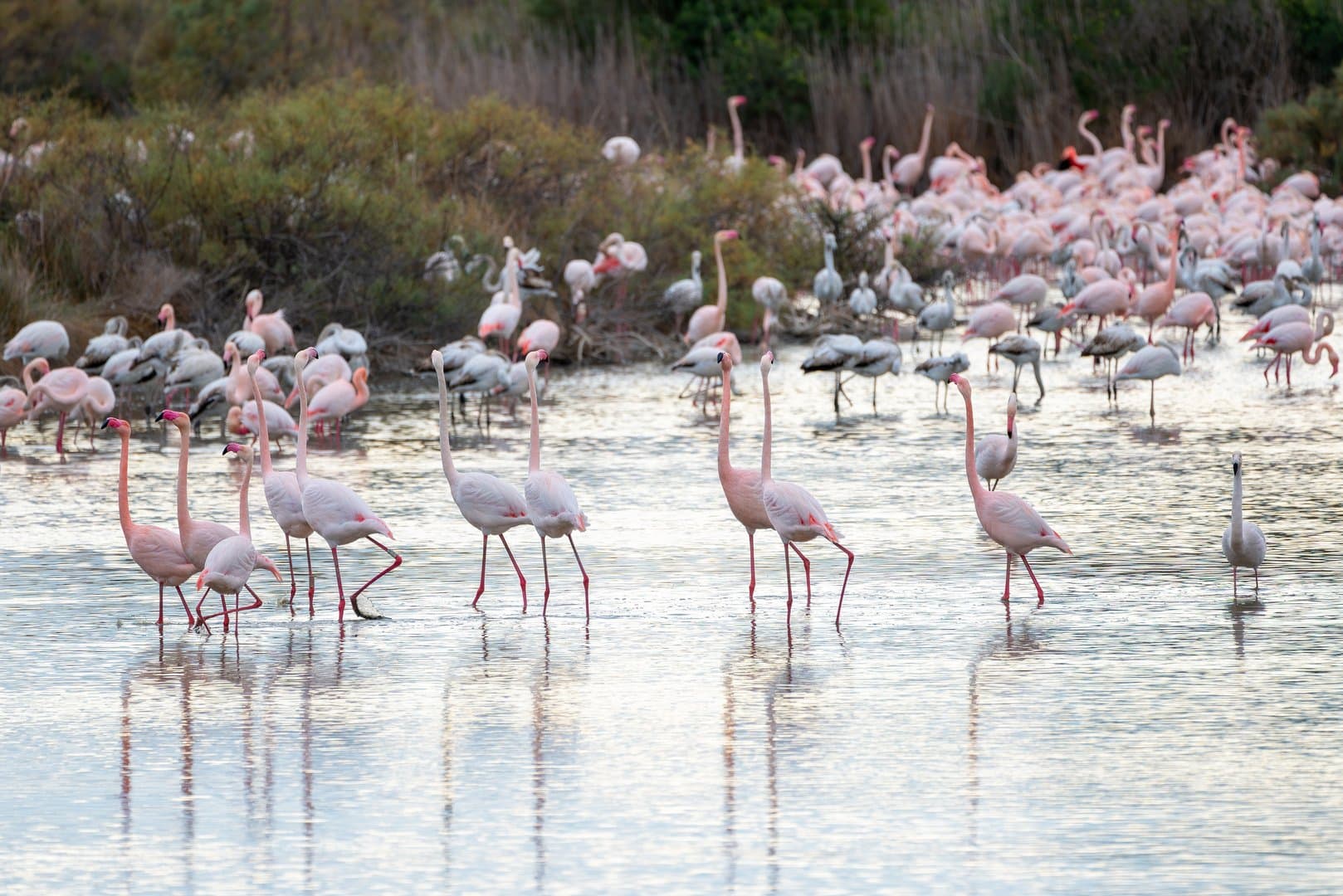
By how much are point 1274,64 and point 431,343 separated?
20970mm

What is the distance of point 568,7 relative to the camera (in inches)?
1475

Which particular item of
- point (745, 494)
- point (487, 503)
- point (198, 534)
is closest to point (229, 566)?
point (198, 534)

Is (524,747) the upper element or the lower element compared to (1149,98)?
lower

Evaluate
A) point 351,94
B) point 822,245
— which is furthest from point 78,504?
point 822,245

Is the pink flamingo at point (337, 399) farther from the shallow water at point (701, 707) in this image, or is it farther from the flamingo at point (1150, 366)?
the flamingo at point (1150, 366)

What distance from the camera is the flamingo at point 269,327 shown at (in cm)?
1602

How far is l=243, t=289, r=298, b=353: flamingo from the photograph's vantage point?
16.0 meters

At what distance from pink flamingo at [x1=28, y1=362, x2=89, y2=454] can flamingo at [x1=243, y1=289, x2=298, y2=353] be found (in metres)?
2.67

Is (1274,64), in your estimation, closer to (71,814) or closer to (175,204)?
(175,204)

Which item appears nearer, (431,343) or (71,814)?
(71,814)

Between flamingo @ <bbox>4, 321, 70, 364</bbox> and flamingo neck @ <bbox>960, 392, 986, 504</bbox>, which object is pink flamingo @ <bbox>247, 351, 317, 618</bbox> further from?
flamingo @ <bbox>4, 321, 70, 364</bbox>

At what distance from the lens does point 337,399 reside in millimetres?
13547

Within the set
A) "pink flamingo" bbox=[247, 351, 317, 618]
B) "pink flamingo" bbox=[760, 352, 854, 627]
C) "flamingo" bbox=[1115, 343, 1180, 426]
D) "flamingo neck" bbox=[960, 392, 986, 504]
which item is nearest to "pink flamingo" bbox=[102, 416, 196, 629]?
"pink flamingo" bbox=[247, 351, 317, 618]

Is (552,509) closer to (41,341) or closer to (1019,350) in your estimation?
(1019,350)
